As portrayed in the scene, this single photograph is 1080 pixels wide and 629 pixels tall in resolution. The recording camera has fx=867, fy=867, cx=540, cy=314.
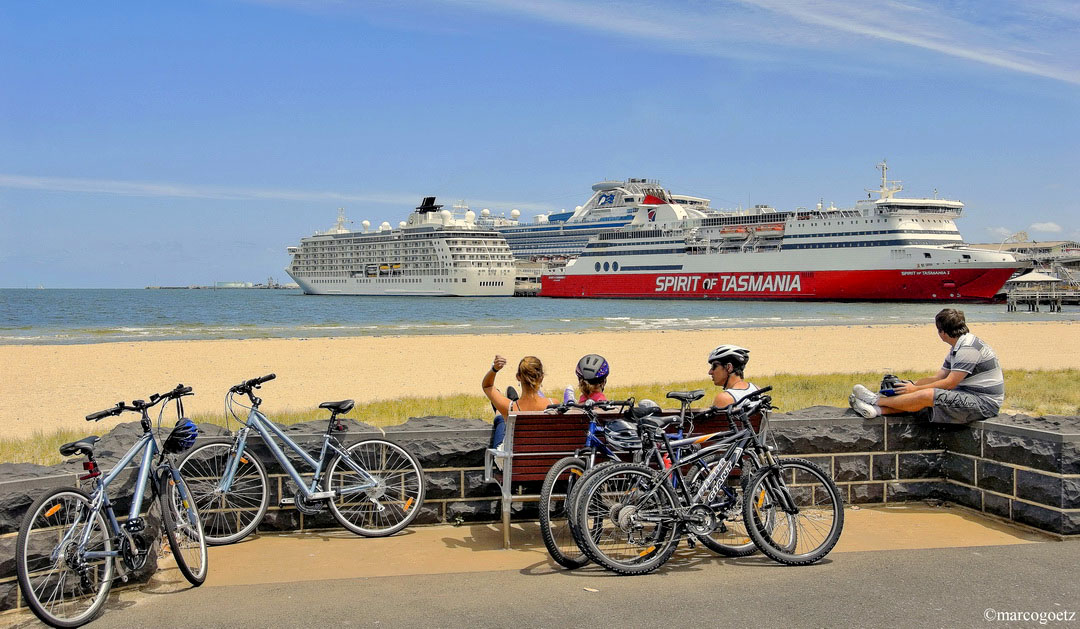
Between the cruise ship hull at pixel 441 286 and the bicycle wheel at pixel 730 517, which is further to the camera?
the cruise ship hull at pixel 441 286

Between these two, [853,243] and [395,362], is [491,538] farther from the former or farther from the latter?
[853,243]

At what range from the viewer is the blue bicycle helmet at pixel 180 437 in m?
3.79

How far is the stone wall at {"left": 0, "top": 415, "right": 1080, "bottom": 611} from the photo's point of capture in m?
4.29

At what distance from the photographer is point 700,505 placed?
3.93m

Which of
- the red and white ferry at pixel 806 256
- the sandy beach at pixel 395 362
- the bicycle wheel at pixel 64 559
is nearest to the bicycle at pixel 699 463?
the bicycle wheel at pixel 64 559

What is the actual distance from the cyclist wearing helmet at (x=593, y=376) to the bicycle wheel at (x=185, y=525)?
Result: 80.0 inches

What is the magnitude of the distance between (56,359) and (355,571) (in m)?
19.0

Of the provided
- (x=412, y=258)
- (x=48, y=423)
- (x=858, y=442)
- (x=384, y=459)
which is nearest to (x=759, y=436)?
(x=858, y=442)

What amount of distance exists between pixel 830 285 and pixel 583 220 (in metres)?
40.2

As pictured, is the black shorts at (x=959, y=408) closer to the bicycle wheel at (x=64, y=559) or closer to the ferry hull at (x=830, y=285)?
the bicycle wheel at (x=64, y=559)

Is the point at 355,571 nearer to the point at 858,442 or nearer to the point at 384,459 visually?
Answer: the point at 384,459

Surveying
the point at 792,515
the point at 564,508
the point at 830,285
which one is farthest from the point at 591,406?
the point at 830,285

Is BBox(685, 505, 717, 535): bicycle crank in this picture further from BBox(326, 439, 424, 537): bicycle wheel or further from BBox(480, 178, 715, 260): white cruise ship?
BBox(480, 178, 715, 260): white cruise ship

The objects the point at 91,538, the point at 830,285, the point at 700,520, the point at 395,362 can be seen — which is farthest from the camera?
the point at 830,285
